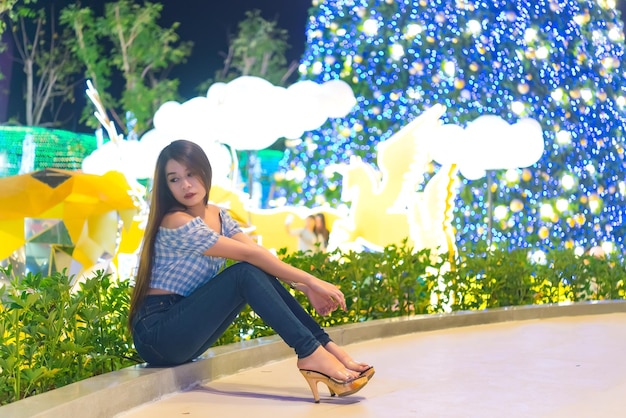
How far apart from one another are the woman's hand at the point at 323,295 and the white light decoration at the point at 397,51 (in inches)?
233

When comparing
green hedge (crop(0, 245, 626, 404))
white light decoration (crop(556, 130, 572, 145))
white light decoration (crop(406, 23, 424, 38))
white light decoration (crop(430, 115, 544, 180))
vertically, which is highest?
white light decoration (crop(406, 23, 424, 38))

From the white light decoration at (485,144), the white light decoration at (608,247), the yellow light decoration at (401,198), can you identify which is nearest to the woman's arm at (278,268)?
the yellow light decoration at (401,198)

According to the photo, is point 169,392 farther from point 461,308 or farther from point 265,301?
point 461,308

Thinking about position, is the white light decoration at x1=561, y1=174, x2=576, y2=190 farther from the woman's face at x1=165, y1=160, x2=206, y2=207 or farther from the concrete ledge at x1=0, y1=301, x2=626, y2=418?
the woman's face at x1=165, y1=160, x2=206, y2=207

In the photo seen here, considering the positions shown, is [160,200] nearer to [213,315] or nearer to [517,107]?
[213,315]

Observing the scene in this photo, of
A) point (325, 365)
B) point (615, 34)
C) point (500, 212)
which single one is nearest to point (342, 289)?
point (325, 365)

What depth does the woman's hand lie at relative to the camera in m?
3.74

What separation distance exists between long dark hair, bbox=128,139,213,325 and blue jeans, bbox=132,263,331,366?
56mm

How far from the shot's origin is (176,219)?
3809mm

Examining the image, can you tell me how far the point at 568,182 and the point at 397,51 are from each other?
2.03 m

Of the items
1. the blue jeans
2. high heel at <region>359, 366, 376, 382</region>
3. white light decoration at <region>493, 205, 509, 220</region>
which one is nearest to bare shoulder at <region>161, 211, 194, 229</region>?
the blue jeans

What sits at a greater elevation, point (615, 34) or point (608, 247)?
point (615, 34)

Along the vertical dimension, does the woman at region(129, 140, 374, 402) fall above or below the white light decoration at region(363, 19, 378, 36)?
below

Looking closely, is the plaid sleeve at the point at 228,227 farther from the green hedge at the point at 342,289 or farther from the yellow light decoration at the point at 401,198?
the yellow light decoration at the point at 401,198
